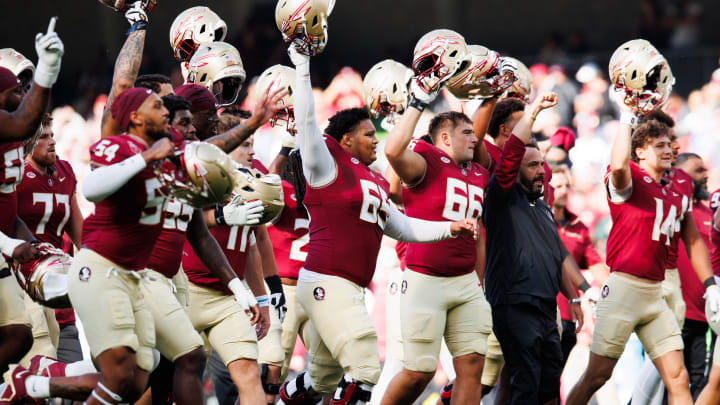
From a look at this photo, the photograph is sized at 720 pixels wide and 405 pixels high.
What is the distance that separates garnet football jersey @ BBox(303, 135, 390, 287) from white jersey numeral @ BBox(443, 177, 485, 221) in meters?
0.55

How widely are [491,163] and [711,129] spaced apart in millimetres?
6255

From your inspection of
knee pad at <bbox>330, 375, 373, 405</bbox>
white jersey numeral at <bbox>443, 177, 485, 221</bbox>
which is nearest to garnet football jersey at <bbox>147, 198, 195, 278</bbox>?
knee pad at <bbox>330, 375, 373, 405</bbox>

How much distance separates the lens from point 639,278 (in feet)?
25.1

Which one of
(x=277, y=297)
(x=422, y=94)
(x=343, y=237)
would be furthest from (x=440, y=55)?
(x=277, y=297)

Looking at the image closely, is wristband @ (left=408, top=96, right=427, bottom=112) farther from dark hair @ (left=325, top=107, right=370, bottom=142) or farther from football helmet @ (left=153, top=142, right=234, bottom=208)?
football helmet @ (left=153, top=142, right=234, bottom=208)

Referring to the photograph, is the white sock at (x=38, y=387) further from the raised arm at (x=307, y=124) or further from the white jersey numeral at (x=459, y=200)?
the white jersey numeral at (x=459, y=200)

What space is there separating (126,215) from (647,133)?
12.8ft

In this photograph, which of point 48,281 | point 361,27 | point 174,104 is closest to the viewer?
point 48,281

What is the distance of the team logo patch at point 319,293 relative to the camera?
6.61 metres

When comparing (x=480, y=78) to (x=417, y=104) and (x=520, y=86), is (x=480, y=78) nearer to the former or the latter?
(x=417, y=104)

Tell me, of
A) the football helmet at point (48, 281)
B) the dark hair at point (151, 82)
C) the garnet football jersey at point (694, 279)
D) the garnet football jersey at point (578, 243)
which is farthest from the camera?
the garnet football jersey at point (578, 243)

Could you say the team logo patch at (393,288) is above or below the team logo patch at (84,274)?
below

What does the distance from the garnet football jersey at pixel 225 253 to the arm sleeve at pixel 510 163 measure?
1713 mm

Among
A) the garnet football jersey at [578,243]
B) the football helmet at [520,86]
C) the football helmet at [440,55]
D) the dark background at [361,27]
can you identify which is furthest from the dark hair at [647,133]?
the dark background at [361,27]
